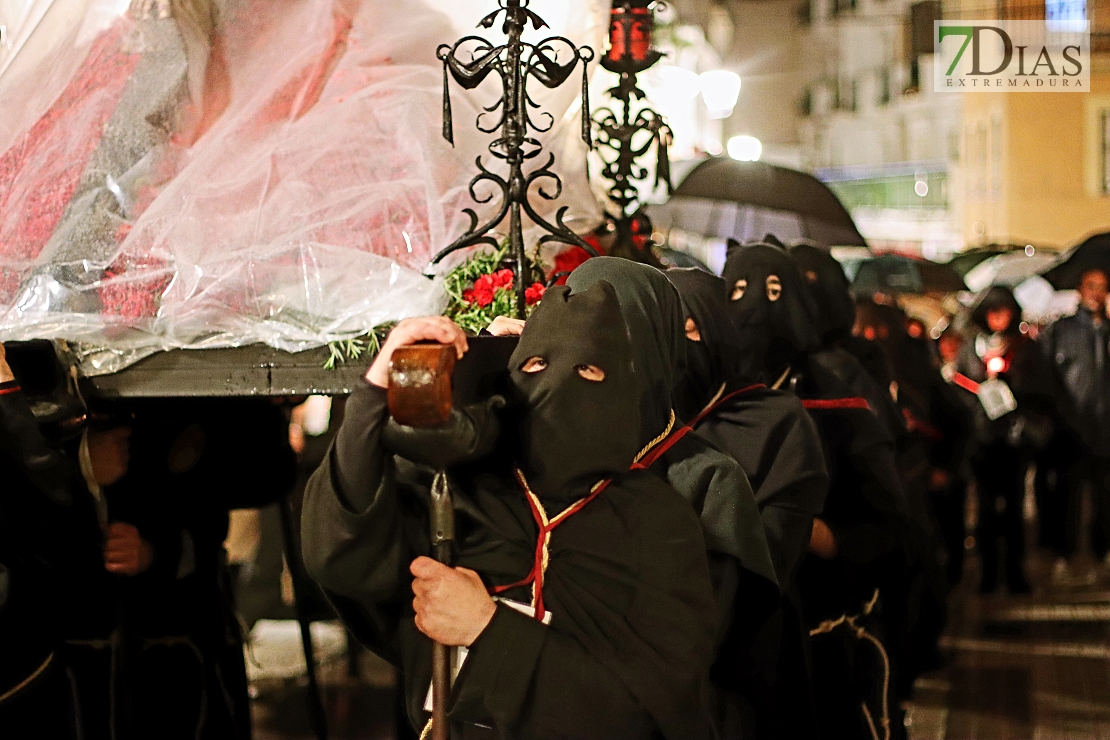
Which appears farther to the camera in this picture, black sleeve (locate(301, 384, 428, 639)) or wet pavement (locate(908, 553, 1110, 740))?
wet pavement (locate(908, 553, 1110, 740))

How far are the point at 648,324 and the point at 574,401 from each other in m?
0.35

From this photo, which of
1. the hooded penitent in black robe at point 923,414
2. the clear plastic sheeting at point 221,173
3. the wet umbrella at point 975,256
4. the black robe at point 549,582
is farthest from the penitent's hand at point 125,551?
the wet umbrella at point 975,256

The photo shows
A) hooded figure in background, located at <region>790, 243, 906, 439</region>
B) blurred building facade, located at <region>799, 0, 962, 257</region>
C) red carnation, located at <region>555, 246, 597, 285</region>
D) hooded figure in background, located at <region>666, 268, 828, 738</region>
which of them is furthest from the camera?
blurred building facade, located at <region>799, 0, 962, 257</region>

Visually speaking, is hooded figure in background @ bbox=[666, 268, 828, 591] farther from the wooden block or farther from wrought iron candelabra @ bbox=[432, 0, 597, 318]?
the wooden block

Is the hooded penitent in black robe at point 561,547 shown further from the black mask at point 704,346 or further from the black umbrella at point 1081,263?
the black umbrella at point 1081,263

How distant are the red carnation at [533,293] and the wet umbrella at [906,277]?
30.3 ft

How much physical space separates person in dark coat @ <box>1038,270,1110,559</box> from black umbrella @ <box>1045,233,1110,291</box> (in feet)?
0.29

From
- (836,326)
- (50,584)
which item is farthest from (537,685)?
(836,326)

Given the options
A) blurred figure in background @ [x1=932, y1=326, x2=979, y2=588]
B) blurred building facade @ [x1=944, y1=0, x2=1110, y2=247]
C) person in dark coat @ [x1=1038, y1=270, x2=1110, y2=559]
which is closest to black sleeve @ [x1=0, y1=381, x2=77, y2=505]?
blurred figure in background @ [x1=932, y1=326, x2=979, y2=588]

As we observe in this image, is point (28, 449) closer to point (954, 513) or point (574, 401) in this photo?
point (574, 401)

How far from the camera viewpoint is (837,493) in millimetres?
4363

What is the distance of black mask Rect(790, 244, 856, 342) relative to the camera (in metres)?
4.89

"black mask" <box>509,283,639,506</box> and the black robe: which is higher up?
"black mask" <box>509,283,639,506</box>

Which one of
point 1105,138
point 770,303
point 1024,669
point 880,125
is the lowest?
point 1024,669
